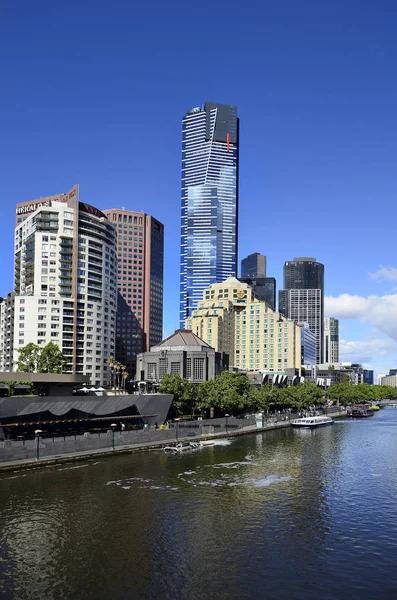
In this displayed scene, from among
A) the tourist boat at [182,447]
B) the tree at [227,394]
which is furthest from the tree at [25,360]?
the tourist boat at [182,447]

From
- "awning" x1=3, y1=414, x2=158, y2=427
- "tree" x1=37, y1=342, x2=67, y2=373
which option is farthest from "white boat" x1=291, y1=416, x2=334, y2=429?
"tree" x1=37, y1=342, x2=67, y2=373

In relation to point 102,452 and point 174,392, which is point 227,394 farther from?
point 102,452

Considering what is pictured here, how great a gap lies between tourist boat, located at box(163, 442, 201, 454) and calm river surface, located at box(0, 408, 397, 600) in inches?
499

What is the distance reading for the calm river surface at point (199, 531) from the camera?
44250 mm

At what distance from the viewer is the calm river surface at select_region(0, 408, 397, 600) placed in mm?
44250

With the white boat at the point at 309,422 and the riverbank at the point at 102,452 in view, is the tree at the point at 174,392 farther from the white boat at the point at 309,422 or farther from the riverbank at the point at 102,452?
the white boat at the point at 309,422

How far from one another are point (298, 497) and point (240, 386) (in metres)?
108

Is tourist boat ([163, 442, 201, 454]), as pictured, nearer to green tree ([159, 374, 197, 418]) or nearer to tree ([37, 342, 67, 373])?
green tree ([159, 374, 197, 418])

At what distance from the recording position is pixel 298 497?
7269 centimetres

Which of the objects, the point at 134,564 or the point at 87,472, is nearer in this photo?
the point at 134,564

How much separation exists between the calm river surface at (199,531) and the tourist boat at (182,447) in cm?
1267

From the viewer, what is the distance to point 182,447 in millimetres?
113625

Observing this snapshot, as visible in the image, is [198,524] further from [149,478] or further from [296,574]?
[149,478]

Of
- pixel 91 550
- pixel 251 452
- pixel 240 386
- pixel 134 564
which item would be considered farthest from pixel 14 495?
pixel 240 386
